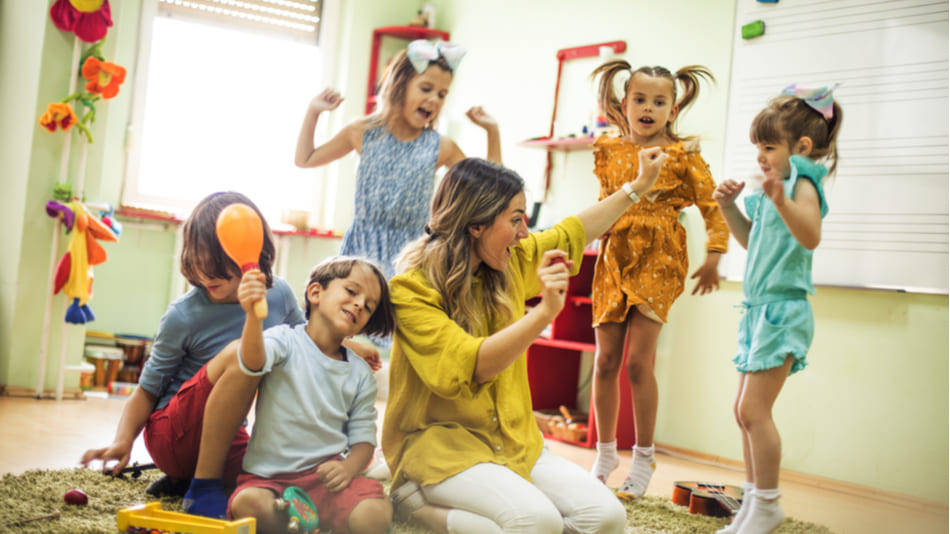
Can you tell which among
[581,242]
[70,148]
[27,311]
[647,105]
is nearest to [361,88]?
[70,148]

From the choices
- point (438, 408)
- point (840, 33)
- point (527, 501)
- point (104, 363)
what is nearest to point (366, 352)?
point (438, 408)

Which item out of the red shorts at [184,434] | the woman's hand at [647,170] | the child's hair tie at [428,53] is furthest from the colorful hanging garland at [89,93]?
the woman's hand at [647,170]

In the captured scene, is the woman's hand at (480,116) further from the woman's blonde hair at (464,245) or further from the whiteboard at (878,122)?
the whiteboard at (878,122)

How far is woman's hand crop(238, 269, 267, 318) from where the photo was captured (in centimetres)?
136

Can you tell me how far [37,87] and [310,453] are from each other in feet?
7.39

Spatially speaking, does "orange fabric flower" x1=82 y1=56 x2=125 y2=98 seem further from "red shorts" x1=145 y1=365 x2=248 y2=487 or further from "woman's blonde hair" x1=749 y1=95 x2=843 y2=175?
"woman's blonde hair" x1=749 y1=95 x2=843 y2=175

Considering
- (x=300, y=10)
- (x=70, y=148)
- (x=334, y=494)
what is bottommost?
(x=334, y=494)

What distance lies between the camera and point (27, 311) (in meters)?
3.14

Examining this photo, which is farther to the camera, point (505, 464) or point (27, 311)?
point (27, 311)

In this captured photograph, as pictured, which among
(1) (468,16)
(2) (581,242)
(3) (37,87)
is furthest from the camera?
(1) (468,16)

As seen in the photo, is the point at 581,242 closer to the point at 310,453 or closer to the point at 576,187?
the point at 310,453

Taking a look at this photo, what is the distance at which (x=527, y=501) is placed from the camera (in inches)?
55.7

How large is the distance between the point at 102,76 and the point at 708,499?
2.52 m

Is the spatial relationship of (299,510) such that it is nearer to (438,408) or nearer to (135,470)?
(438,408)
